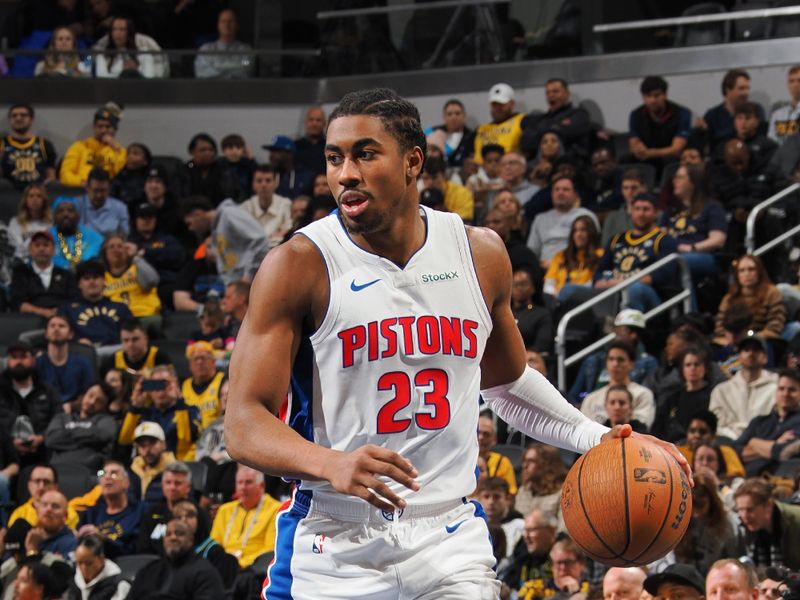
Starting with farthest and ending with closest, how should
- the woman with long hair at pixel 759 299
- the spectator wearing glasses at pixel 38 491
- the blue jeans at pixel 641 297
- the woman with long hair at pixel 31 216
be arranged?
the woman with long hair at pixel 31 216
the blue jeans at pixel 641 297
the woman with long hair at pixel 759 299
the spectator wearing glasses at pixel 38 491

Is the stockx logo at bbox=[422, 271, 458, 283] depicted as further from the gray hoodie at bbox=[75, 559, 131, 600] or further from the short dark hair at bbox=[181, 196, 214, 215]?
the short dark hair at bbox=[181, 196, 214, 215]

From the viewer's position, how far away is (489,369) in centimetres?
453

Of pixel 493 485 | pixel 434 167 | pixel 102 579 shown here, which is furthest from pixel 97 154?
pixel 493 485

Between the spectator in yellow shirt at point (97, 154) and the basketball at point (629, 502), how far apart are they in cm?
1231

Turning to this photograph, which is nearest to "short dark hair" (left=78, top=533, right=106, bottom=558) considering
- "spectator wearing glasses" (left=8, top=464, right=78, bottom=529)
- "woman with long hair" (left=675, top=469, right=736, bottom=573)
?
"spectator wearing glasses" (left=8, top=464, right=78, bottom=529)

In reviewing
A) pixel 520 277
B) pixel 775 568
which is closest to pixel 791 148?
pixel 520 277

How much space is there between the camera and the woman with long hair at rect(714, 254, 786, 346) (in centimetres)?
1116

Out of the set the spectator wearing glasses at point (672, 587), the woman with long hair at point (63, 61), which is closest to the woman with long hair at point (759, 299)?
the spectator wearing glasses at point (672, 587)

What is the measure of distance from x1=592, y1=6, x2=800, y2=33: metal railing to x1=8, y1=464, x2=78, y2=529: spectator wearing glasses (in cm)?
793

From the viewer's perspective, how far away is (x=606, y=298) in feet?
40.7

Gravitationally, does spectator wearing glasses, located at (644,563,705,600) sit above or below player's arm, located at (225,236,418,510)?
below

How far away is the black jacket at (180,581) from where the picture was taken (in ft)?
30.9

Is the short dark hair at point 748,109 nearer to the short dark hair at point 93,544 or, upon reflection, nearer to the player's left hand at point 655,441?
the short dark hair at point 93,544

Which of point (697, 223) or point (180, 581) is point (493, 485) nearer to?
point (180, 581)
